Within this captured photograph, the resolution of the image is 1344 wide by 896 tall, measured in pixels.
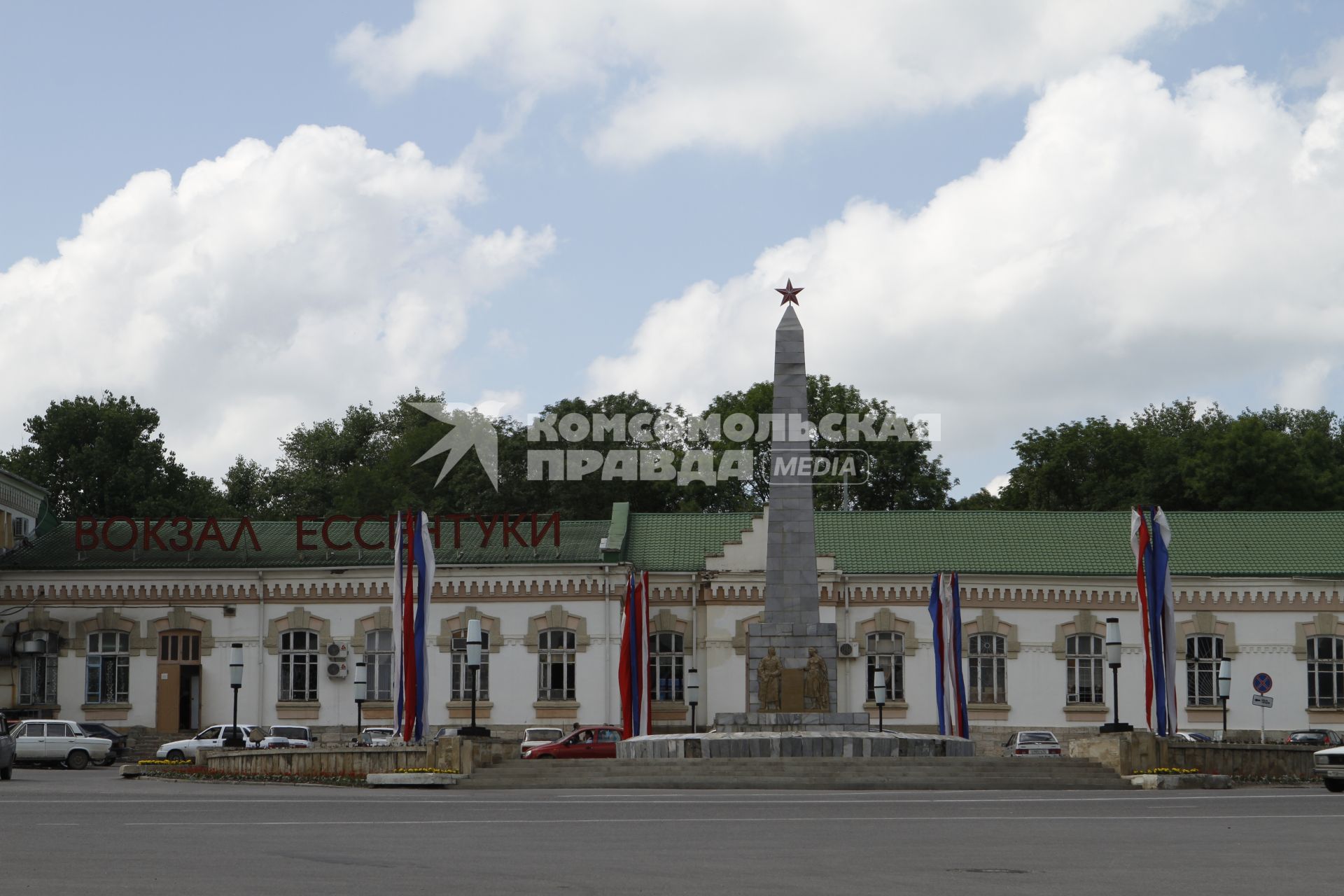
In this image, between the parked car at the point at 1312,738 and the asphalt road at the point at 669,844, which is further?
the parked car at the point at 1312,738

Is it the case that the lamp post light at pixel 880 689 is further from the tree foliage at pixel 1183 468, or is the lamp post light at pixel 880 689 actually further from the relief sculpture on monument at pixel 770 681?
the tree foliage at pixel 1183 468

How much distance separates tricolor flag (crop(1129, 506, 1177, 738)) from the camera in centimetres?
3484

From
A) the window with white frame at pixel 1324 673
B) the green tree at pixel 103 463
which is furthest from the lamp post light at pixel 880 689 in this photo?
the green tree at pixel 103 463

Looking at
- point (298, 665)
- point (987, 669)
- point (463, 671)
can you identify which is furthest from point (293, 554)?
point (987, 669)

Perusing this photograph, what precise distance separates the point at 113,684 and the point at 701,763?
2717cm

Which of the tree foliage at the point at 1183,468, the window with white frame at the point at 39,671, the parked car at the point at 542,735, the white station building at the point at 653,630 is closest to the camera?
the parked car at the point at 542,735

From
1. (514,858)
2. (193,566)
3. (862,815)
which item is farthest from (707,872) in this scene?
(193,566)

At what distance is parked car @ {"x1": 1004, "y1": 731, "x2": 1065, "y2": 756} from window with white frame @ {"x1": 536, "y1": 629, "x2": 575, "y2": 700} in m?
14.0

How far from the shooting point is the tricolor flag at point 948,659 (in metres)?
41.8

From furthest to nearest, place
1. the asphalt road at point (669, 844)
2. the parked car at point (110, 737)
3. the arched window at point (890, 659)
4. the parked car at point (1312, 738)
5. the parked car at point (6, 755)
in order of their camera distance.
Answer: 1. the arched window at point (890, 659)
2. the parked car at point (1312, 738)
3. the parked car at point (110, 737)
4. the parked car at point (6, 755)
5. the asphalt road at point (669, 844)

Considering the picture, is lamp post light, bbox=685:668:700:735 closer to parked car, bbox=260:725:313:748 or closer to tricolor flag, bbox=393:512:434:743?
parked car, bbox=260:725:313:748

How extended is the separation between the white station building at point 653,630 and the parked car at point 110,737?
3542 mm

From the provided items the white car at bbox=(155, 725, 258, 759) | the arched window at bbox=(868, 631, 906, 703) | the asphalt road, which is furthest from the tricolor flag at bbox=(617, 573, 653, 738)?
the asphalt road

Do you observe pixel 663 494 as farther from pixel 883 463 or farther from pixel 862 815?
pixel 862 815
